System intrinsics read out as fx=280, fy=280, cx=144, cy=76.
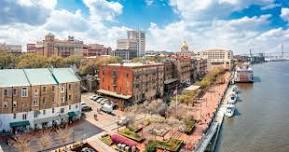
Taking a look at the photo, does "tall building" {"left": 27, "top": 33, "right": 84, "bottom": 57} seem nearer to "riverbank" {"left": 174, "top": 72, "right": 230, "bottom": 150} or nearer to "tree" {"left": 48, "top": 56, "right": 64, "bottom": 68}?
"tree" {"left": 48, "top": 56, "right": 64, "bottom": 68}

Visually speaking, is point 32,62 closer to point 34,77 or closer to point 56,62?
point 56,62

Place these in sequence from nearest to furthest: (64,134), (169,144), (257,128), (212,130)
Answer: (169,144) < (64,134) < (212,130) < (257,128)

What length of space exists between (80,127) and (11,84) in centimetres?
1331

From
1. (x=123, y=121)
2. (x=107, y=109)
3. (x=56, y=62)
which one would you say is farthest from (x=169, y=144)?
(x=56, y=62)

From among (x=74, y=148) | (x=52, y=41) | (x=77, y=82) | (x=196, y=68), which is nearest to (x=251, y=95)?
(x=196, y=68)

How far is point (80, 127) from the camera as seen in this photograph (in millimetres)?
48656

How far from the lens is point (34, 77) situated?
49.4 metres

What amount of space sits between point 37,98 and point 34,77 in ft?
13.4

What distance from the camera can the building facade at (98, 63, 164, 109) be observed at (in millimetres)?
64688

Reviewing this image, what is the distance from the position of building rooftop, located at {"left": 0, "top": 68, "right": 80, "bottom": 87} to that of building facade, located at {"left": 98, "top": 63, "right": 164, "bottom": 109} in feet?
46.1

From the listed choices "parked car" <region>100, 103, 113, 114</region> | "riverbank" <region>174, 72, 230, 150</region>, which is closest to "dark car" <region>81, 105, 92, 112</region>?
"parked car" <region>100, 103, 113, 114</region>

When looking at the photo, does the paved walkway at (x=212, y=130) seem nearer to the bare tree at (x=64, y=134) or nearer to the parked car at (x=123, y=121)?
the parked car at (x=123, y=121)

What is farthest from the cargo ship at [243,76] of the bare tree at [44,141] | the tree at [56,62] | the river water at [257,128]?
the bare tree at [44,141]

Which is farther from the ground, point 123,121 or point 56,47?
point 56,47
